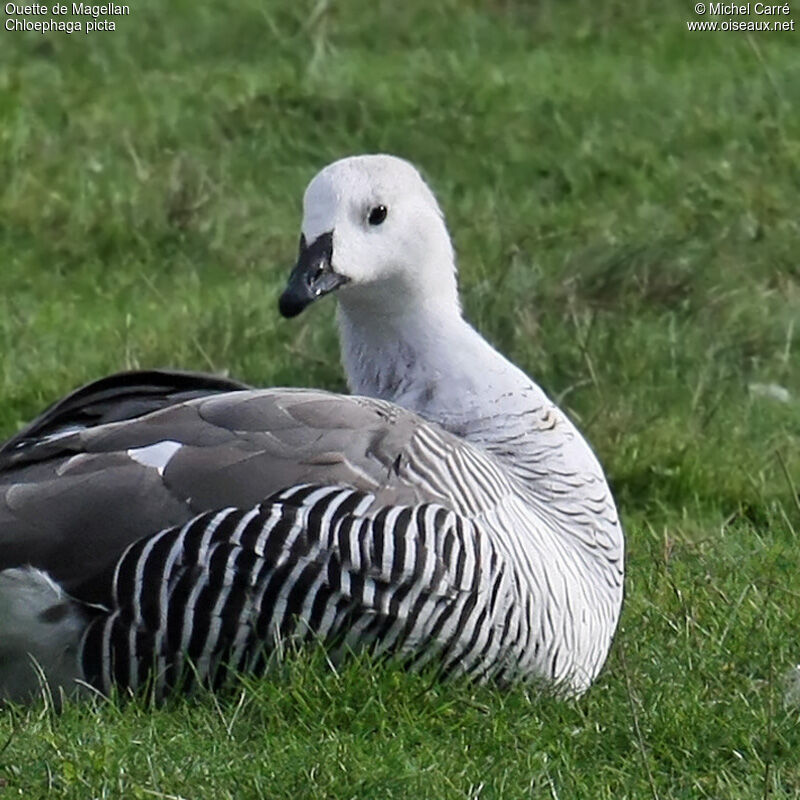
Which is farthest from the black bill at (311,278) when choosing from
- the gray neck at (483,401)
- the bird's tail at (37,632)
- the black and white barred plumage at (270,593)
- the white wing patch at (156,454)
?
the bird's tail at (37,632)

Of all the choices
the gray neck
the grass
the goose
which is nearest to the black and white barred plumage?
the goose

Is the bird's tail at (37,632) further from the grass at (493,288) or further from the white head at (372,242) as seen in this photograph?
the white head at (372,242)

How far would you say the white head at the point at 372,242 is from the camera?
17.3 ft

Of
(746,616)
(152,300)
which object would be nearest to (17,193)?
(152,300)

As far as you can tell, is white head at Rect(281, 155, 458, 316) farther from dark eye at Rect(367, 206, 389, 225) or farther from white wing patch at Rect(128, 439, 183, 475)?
white wing patch at Rect(128, 439, 183, 475)

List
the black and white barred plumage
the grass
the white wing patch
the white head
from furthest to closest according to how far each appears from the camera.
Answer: the white head → the white wing patch → the black and white barred plumage → the grass

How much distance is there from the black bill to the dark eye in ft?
0.50

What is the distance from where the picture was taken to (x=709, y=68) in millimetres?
10984

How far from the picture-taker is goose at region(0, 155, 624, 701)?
469 cm

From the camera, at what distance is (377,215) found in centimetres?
543

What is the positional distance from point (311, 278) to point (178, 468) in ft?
2.16

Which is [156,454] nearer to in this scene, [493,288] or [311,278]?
[311,278]

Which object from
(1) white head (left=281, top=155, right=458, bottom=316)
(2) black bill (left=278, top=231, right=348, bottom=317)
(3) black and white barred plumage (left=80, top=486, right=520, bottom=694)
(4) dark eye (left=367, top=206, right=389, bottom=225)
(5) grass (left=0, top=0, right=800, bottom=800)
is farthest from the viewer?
(4) dark eye (left=367, top=206, right=389, bottom=225)

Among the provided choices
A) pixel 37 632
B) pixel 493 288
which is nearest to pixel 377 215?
pixel 37 632
